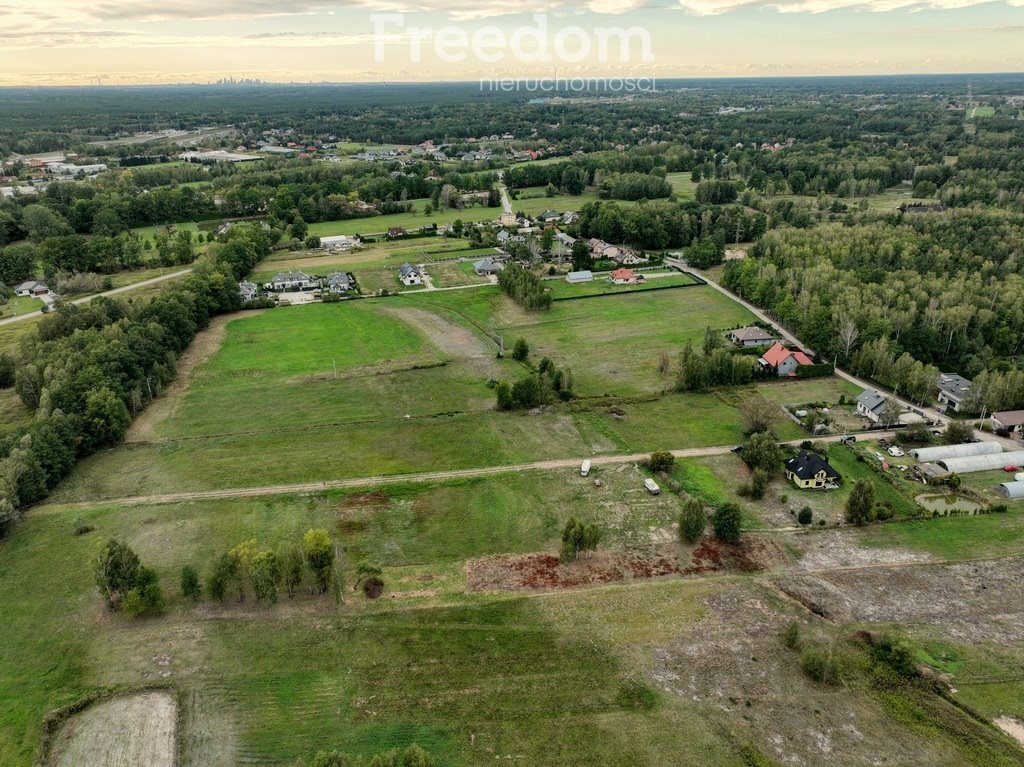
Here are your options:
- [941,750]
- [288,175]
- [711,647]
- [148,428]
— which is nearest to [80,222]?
[288,175]

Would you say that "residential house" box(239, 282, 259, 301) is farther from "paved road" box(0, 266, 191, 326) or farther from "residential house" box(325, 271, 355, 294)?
"paved road" box(0, 266, 191, 326)

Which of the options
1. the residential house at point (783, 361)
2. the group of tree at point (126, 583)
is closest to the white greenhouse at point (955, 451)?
the residential house at point (783, 361)

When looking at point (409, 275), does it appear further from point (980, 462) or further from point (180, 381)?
point (980, 462)

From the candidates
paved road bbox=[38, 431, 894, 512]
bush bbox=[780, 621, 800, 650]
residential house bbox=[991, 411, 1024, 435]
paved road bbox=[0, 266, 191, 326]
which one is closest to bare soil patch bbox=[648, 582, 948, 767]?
bush bbox=[780, 621, 800, 650]

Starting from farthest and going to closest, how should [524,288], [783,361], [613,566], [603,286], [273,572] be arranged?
1. [603,286]
2. [524,288]
3. [783,361]
4. [613,566]
5. [273,572]

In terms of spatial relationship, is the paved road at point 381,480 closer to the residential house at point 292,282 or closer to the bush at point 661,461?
the bush at point 661,461

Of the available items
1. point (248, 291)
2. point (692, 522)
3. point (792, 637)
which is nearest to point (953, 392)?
point (692, 522)
